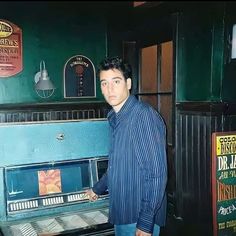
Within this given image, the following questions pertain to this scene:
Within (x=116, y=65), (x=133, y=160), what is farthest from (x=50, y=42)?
(x=133, y=160)

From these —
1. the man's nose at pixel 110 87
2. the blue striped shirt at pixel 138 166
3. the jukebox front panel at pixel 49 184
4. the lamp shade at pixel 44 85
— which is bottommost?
the jukebox front panel at pixel 49 184

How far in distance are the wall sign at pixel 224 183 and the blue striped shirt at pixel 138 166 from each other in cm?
68

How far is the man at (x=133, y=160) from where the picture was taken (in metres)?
1.66

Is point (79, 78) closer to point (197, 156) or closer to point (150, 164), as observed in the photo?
point (197, 156)

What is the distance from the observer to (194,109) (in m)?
2.47

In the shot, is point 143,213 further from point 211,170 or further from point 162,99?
point 162,99

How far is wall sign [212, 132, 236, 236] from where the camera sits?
2363 mm

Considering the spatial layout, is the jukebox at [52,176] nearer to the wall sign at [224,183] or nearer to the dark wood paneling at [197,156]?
the dark wood paneling at [197,156]

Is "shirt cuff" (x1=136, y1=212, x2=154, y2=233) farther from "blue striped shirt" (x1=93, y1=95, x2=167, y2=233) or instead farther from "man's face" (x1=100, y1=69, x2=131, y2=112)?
"man's face" (x1=100, y1=69, x2=131, y2=112)

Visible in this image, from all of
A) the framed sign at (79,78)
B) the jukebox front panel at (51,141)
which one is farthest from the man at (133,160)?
the framed sign at (79,78)

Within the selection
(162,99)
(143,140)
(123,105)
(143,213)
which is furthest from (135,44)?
(143,213)

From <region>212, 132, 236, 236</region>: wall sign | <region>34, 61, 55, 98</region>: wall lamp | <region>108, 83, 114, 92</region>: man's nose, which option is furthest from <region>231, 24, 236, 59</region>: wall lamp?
<region>34, 61, 55, 98</region>: wall lamp

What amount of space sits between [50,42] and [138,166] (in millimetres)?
1695

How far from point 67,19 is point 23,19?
0.42 meters
